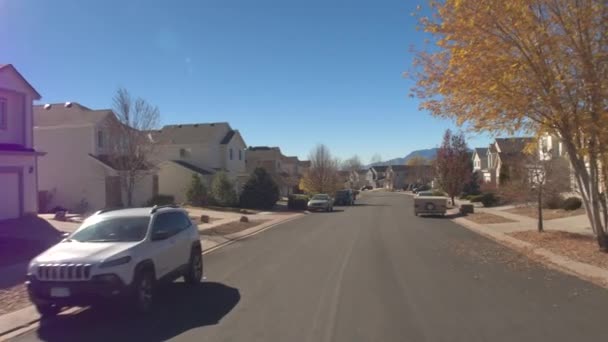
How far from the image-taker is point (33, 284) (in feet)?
25.6

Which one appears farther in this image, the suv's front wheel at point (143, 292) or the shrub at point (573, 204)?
the shrub at point (573, 204)

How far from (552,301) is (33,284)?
27.0ft

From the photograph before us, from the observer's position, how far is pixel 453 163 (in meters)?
41.6

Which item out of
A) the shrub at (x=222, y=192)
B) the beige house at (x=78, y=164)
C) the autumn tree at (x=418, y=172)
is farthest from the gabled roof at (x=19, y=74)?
the autumn tree at (x=418, y=172)

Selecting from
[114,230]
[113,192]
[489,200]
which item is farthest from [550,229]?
[113,192]

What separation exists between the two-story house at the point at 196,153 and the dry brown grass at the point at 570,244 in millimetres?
32058

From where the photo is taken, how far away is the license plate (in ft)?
24.9

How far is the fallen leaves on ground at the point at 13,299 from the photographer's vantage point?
8981 mm

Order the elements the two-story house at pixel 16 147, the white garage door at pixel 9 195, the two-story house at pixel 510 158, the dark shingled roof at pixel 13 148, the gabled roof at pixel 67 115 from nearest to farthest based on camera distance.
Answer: the two-story house at pixel 510 158, the dark shingled roof at pixel 13 148, the white garage door at pixel 9 195, the two-story house at pixel 16 147, the gabled roof at pixel 67 115

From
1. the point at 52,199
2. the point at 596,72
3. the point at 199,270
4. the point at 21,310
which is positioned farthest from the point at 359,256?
the point at 52,199

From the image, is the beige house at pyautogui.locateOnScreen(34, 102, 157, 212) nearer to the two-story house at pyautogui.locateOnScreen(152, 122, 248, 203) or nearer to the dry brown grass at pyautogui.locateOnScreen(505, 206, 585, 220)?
the two-story house at pyautogui.locateOnScreen(152, 122, 248, 203)

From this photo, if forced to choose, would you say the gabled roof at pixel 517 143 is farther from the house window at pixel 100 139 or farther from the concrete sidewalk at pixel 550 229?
the house window at pixel 100 139

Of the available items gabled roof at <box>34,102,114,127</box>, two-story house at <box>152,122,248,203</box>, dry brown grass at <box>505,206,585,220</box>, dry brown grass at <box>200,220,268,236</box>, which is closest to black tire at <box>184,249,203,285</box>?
dry brown grass at <box>200,220,268,236</box>

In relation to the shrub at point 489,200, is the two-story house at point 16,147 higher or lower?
higher
